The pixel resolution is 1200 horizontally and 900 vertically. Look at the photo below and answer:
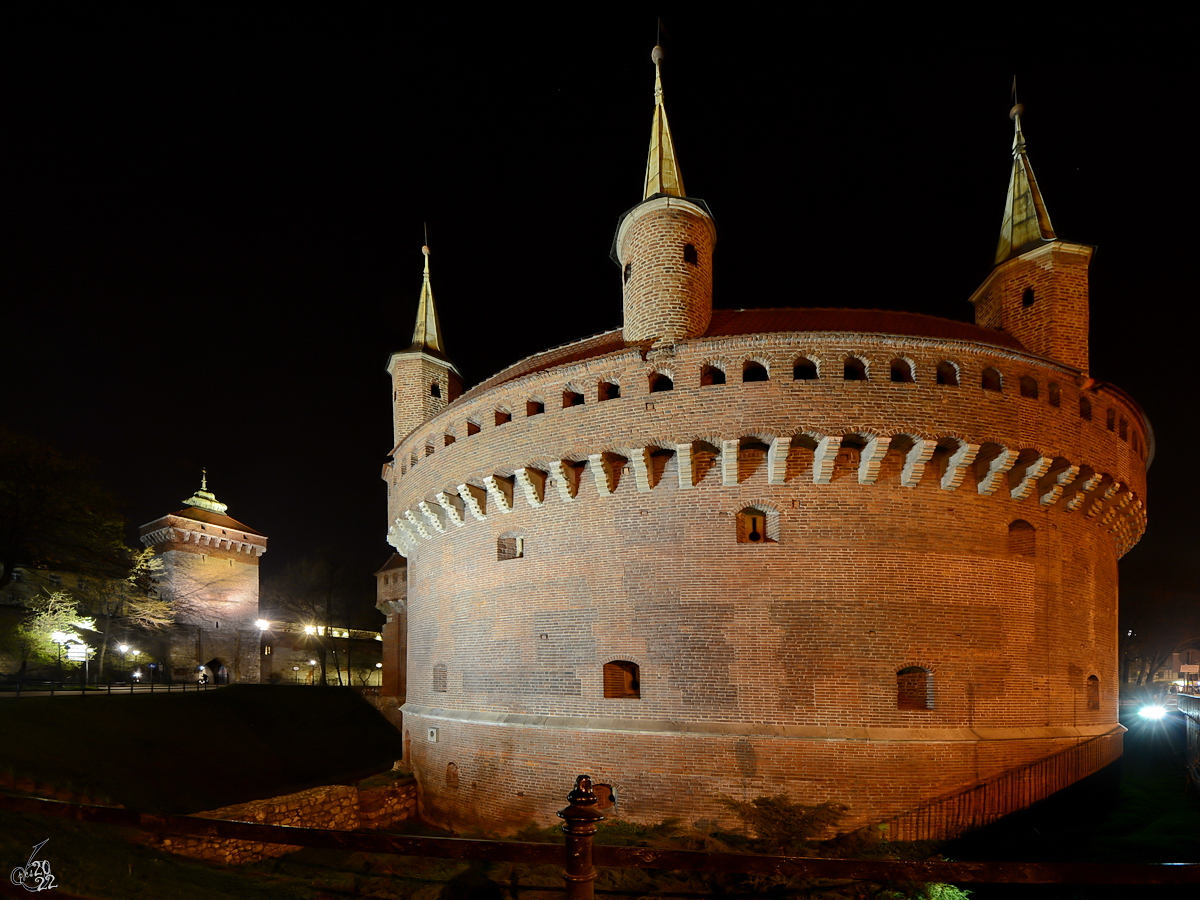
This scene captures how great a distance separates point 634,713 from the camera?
13922 millimetres

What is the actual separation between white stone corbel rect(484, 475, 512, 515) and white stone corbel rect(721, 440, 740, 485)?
15.7 ft

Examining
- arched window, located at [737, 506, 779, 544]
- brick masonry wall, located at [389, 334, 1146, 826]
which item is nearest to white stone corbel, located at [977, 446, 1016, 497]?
brick masonry wall, located at [389, 334, 1146, 826]

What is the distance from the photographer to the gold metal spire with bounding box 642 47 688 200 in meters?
16.6

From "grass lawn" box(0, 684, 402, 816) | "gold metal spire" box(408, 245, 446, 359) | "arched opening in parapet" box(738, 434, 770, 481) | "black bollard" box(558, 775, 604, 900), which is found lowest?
"grass lawn" box(0, 684, 402, 816)

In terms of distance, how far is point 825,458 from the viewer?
44.0ft

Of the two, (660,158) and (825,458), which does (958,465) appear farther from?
(660,158)

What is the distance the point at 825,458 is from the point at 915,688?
14.8 feet

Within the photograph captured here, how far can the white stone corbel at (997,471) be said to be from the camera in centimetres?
1370

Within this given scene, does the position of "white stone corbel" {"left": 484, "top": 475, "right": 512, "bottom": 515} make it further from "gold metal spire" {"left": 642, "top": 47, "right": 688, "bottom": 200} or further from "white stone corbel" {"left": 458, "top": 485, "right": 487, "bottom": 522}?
"gold metal spire" {"left": 642, "top": 47, "right": 688, "bottom": 200}

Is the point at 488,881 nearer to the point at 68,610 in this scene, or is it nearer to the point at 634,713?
the point at 634,713

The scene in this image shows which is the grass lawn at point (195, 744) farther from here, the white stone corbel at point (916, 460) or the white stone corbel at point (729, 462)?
the white stone corbel at point (916, 460)

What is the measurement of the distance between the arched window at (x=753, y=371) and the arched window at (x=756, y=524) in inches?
97.0

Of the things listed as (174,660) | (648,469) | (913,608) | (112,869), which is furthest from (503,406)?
(174,660)

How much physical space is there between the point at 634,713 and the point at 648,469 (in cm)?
455
